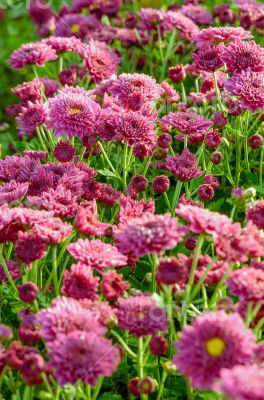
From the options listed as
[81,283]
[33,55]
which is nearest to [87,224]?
[81,283]

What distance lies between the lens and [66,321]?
180 cm

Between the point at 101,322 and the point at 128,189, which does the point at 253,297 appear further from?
the point at 128,189

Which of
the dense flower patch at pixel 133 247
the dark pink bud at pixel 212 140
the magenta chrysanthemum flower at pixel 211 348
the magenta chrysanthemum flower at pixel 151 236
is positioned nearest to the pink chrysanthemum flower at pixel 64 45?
the dense flower patch at pixel 133 247

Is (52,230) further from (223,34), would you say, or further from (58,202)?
(223,34)

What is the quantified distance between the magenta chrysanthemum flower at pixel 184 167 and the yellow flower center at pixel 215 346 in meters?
0.98

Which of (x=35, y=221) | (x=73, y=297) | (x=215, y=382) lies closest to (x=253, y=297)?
(x=215, y=382)

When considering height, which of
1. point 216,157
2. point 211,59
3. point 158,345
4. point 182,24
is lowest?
point 158,345

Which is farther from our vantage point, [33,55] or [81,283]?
[33,55]

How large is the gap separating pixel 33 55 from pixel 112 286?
65.0 inches

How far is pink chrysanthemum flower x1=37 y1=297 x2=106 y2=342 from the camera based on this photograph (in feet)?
5.85

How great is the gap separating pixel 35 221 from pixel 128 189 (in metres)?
0.59

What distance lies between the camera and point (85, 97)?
110 inches

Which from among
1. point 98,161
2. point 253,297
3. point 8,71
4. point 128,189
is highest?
point 253,297

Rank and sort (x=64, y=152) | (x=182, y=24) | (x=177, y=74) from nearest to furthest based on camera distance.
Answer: (x=64, y=152) → (x=177, y=74) → (x=182, y=24)
